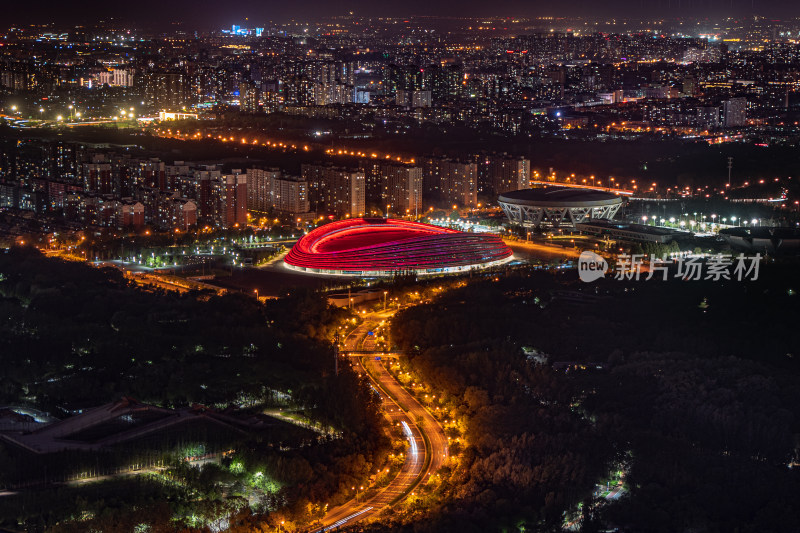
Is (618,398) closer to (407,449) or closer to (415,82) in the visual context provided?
(407,449)

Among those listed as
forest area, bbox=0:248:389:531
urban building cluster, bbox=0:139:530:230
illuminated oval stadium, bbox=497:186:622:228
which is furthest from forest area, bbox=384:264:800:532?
urban building cluster, bbox=0:139:530:230

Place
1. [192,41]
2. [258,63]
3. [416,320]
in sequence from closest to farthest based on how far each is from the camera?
[416,320]
[258,63]
[192,41]

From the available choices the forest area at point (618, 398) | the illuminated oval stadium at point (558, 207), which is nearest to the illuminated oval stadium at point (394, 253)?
the forest area at point (618, 398)

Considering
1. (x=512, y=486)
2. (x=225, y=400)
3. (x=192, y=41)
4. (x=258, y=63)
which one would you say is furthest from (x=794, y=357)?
(x=192, y=41)

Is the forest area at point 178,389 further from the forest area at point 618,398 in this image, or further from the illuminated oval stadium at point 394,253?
the illuminated oval stadium at point 394,253

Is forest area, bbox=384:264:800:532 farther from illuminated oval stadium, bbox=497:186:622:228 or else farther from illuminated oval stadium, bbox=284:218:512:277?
illuminated oval stadium, bbox=497:186:622:228

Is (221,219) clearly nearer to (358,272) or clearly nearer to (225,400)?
(358,272)
